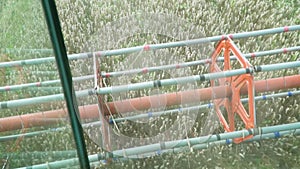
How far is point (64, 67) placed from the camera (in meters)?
0.31

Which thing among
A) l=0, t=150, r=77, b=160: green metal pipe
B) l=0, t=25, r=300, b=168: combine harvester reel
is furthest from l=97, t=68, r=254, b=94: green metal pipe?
l=0, t=150, r=77, b=160: green metal pipe

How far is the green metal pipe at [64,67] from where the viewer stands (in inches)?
11.3

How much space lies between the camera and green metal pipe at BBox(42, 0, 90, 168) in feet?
0.94

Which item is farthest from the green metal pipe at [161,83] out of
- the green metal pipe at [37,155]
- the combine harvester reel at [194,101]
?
the green metal pipe at [37,155]

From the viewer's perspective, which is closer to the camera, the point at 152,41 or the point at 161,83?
the point at 161,83

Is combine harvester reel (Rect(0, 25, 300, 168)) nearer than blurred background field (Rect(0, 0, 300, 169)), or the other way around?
blurred background field (Rect(0, 0, 300, 169))

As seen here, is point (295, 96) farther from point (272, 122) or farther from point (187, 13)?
point (187, 13)

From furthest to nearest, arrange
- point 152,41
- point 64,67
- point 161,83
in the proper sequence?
point 152,41 < point 161,83 < point 64,67

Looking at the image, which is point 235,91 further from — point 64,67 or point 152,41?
point 64,67

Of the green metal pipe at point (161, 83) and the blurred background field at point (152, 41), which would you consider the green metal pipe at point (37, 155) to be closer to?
the blurred background field at point (152, 41)

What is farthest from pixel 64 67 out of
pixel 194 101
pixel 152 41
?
pixel 152 41

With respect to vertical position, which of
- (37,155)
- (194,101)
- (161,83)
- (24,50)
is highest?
(24,50)

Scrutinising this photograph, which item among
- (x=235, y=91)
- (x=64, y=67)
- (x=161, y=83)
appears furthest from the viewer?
(x=235, y=91)

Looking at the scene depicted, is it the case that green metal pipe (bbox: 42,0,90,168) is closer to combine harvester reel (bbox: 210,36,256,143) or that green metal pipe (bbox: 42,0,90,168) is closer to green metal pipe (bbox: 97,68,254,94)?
Result: green metal pipe (bbox: 97,68,254,94)
